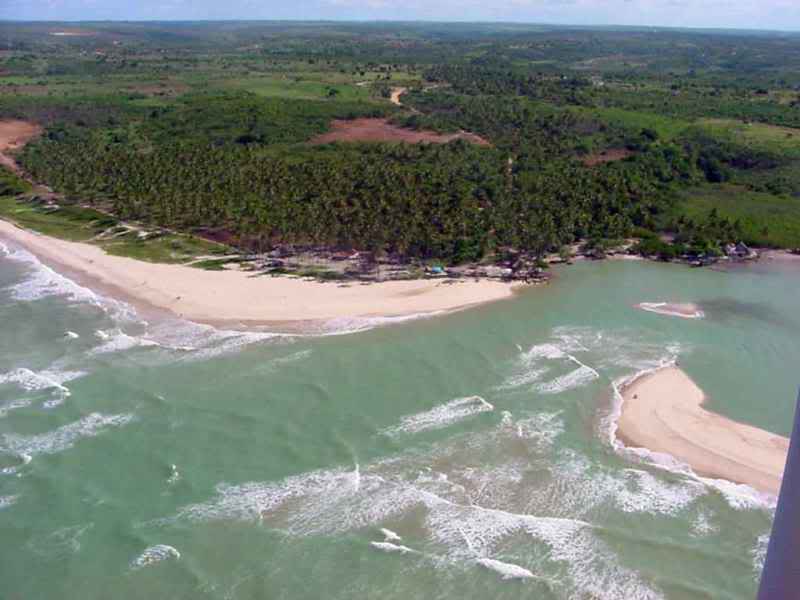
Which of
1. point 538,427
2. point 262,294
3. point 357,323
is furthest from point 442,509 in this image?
point 262,294

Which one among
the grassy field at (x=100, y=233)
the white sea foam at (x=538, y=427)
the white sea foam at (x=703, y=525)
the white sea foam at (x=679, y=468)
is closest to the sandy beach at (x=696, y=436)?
the white sea foam at (x=679, y=468)

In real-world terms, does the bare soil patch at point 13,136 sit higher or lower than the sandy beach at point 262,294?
higher

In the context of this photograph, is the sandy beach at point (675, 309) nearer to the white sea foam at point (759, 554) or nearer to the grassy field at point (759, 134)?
the white sea foam at point (759, 554)

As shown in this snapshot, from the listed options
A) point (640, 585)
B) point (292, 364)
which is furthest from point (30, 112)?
point (640, 585)

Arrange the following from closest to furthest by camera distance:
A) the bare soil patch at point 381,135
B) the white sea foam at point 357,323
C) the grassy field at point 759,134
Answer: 1. the white sea foam at point 357,323
2. the grassy field at point 759,134
3. the bare soil patch at point 381,135

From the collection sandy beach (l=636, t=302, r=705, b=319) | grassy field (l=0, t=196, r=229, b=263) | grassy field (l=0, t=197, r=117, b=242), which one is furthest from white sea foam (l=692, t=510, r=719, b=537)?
grassy field (l=0, t=197, r=117, b=242)

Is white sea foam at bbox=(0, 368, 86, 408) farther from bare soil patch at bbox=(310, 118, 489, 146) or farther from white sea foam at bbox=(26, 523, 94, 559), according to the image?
bare soil patch at bbox=(310, 118, 489, 146)
